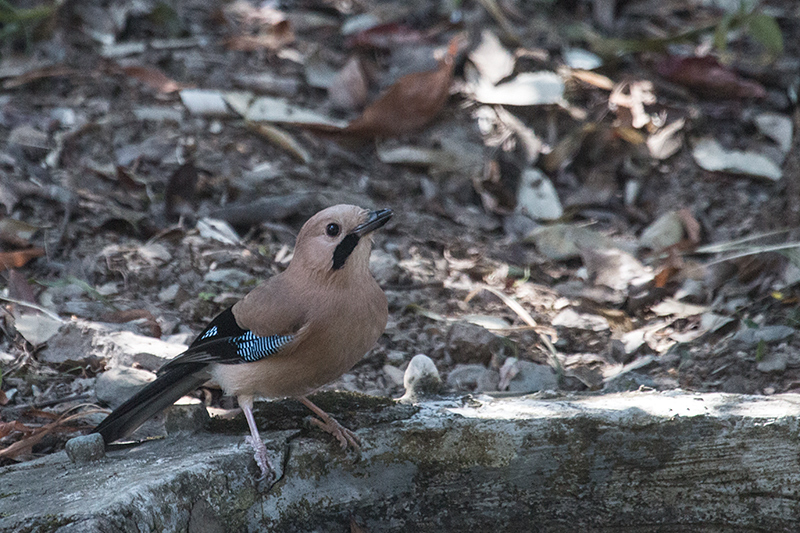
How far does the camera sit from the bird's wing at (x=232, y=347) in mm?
3369

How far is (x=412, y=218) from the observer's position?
566 centimetres

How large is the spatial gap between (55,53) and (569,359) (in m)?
4.34

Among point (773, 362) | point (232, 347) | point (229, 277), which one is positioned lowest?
point (773, 362)

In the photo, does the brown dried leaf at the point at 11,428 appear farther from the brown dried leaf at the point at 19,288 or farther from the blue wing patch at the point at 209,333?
the brown dried leaf at the point at 19,288

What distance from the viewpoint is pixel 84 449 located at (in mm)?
3111

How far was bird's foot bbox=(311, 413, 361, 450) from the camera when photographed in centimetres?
312

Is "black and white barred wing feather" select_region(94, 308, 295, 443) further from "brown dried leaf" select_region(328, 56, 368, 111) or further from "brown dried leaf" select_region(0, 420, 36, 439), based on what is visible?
"brown dried leaf" select_region(328, 56, 368, 111)

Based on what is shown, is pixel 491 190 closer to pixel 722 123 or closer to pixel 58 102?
pixel 722 123

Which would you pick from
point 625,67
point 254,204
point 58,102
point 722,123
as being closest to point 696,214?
point 722,123

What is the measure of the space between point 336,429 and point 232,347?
549 mm

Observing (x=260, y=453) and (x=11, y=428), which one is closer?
(x=260, y=453)

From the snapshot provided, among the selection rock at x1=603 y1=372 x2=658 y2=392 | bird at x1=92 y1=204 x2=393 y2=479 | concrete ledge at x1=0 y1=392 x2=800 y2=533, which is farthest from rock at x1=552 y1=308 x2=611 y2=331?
bird at x1=92 y1=204 x2=393 y2=479

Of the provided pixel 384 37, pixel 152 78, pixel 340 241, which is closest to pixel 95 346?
pixel 340 241

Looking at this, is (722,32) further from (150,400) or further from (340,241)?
(150,400)
